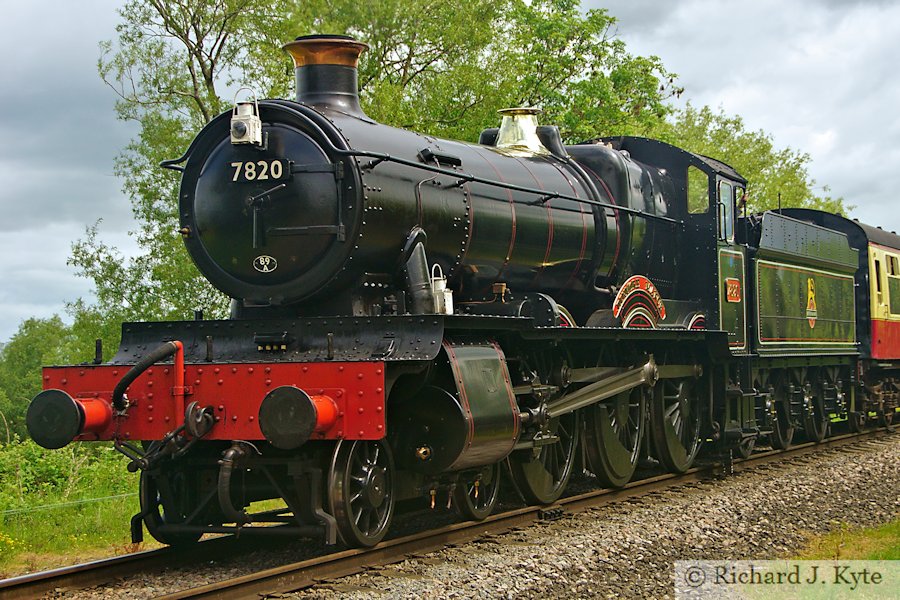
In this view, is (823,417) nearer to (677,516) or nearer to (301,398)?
(677,516)

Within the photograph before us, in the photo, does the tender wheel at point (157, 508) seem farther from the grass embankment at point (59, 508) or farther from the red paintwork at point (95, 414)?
the grass embankment at point (59, 508)

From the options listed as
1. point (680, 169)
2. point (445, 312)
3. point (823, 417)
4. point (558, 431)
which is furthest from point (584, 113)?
point (445, 312)

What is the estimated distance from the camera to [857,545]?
26.8ft

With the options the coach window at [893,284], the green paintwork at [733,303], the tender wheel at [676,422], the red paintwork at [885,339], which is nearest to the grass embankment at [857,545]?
the tender wheel at [676,422]

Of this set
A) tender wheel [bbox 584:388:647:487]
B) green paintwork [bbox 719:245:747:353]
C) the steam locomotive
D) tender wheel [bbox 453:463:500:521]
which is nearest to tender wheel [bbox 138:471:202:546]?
the steam locomotive

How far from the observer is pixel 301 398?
6.54 m

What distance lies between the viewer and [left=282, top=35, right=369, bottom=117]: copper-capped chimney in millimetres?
8281

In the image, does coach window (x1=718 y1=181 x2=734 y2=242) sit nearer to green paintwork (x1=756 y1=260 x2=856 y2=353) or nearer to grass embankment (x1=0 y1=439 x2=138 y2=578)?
green paintwork (x1=756 y1=260 x2=856 y2=353)

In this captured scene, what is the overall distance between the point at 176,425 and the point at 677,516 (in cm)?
454

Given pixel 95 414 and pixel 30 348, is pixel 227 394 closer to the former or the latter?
pixel 95 414

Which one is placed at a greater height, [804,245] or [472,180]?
[804,245]

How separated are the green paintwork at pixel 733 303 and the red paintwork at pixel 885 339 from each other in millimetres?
6449

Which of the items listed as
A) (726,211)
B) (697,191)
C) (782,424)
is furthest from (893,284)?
(697,191)

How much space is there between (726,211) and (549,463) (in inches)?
174
